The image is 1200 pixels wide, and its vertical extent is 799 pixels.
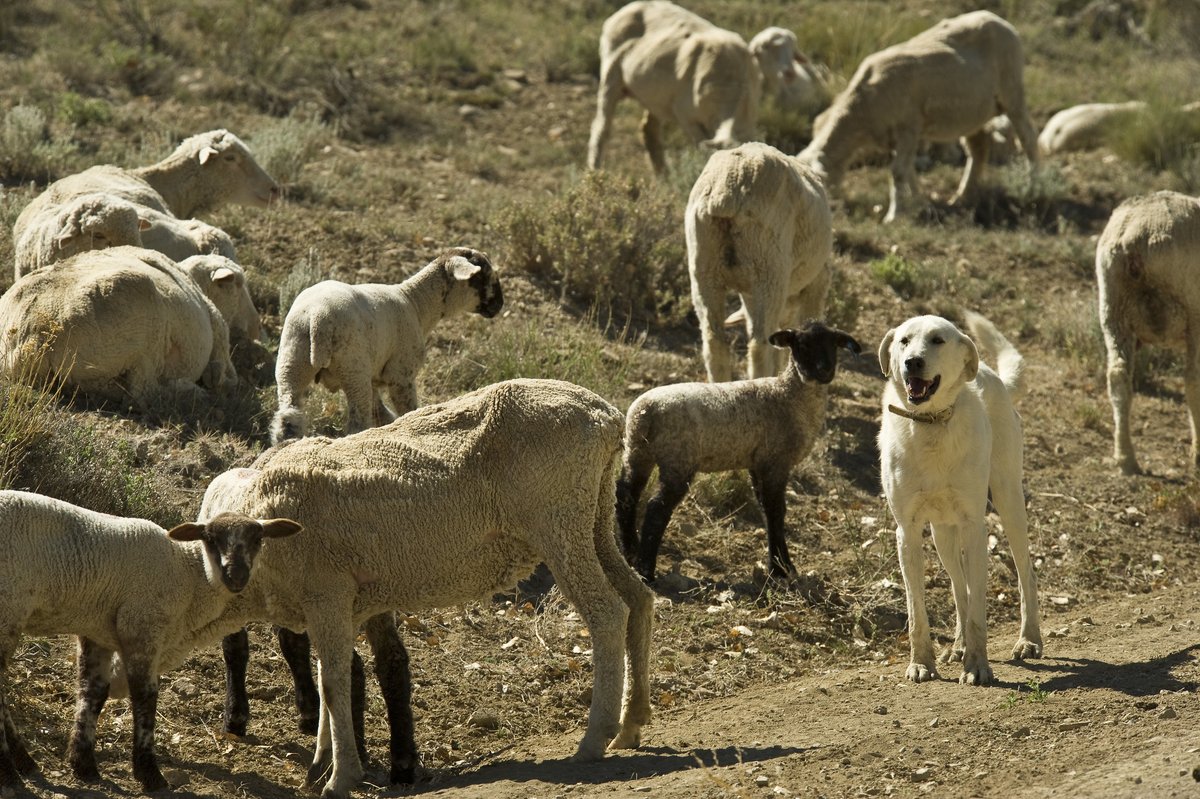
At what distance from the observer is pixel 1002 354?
9.41 metres

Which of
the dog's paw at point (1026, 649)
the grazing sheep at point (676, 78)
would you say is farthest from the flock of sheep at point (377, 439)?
the grazing sheep at point (676, 78)

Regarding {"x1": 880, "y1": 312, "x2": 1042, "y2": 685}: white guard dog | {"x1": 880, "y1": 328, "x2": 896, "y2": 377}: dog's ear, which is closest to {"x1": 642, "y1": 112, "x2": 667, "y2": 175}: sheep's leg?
{"x1": 880, "y1": 328, "x2": 896, "y2": 377}: dog's ear

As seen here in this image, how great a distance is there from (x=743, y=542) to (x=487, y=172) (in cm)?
866

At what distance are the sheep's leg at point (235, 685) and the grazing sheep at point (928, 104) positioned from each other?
11.9 meters

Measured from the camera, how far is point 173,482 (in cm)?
923

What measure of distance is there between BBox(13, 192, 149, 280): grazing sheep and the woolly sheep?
4780 mm

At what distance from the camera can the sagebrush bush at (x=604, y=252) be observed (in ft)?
44.4

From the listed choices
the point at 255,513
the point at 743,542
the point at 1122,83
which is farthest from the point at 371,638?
the point at 1122,83

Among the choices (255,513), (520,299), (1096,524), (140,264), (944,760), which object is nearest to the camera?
(944,760)

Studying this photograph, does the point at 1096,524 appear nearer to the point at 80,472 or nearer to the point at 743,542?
the point at 743,542

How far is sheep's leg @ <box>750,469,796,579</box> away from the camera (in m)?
9.70

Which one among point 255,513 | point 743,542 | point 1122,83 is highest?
point 1122,83

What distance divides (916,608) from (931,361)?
1325mm

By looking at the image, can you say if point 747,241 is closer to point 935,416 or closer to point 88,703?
point 935,416
